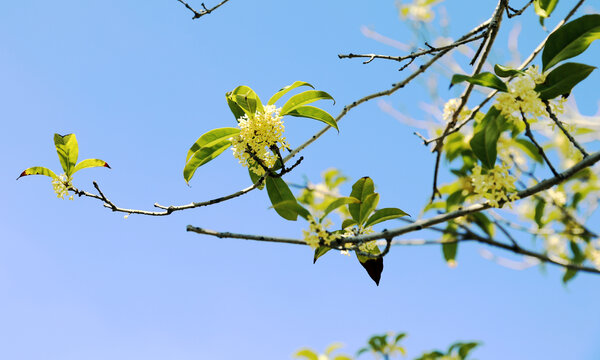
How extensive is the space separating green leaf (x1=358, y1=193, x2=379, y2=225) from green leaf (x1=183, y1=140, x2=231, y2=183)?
0.64m

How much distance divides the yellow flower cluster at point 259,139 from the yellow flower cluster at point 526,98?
0.90m

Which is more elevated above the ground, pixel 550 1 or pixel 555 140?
pixel 555 140

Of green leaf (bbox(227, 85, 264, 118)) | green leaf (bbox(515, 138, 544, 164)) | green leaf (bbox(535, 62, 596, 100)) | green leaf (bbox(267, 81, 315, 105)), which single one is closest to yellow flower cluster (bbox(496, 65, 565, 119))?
green leaf (bbox(535, 62, 596, 100))

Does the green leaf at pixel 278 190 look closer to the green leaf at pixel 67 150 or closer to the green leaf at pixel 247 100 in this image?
the green leaf at pixel 247 100

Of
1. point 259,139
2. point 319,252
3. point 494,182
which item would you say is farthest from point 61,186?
point 494,182

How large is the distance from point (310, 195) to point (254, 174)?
2319 millimetres

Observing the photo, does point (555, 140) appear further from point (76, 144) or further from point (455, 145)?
point (76, 144)

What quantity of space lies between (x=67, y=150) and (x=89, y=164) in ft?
0.36

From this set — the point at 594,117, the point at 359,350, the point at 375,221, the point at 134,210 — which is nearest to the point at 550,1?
the point at 375,221

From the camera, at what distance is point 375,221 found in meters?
2.00

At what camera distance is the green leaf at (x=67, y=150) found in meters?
2.14

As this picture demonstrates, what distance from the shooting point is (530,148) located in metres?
3.45

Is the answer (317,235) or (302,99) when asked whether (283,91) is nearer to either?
(302,99)

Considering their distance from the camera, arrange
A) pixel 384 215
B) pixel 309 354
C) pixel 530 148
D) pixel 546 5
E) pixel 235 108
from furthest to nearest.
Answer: pixel 309 354, pixel 530 148, pixel 546 5, pixel 235 108, pixel 384 215
